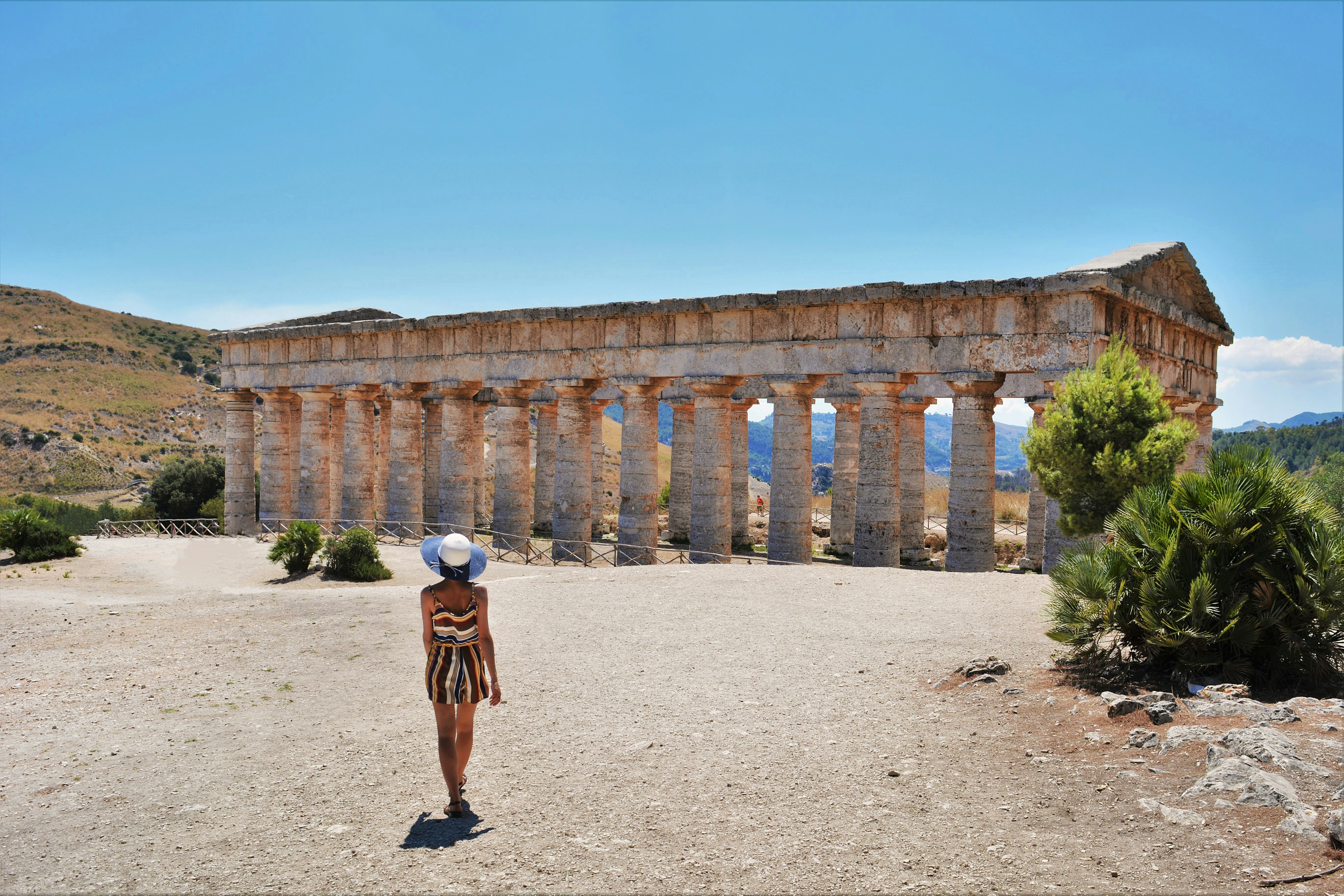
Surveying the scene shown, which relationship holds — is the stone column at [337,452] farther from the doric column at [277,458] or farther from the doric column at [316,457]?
the doric column at [277,458]

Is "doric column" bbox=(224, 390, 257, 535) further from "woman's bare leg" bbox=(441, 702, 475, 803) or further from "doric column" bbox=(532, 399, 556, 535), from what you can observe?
"woman's bare leg" bbox=(441, 702, 475, 803)

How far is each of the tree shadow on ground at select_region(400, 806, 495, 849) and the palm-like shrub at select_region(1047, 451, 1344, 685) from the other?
243 inches

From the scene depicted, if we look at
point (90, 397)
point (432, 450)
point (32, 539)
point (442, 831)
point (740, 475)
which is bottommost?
point (442, 831)

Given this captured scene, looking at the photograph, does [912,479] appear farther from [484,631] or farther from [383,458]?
[383,458]

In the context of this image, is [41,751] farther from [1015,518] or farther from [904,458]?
[1015,518]

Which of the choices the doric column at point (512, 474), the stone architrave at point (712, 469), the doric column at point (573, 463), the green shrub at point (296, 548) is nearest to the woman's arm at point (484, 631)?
the green shrub at point (296, 548)

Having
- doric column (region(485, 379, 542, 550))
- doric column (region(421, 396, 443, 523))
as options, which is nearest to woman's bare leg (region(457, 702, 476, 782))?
doric column (region(485, 379, 542, 550))

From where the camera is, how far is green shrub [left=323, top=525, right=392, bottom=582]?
2233 cm

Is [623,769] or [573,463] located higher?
[573,463]

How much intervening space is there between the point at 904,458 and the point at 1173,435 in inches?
447

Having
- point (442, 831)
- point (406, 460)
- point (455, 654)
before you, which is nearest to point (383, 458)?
point (406, 460)

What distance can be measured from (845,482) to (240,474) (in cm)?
2118

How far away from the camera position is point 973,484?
72.6 feet

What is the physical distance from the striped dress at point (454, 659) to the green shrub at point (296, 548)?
17440 millimetres
